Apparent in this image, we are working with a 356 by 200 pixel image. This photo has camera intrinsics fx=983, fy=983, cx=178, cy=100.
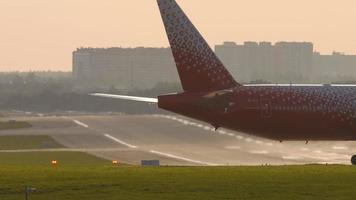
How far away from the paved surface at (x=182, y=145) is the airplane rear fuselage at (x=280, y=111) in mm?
18606

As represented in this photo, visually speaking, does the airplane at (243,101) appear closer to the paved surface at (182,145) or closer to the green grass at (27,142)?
the paved surface at (182,145)

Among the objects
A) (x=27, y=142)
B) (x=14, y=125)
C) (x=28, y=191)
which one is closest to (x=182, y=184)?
(x=28, y=191)

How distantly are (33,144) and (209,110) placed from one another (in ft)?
203

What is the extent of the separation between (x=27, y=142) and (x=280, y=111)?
66536mm

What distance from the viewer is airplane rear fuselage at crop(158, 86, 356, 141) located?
57094mm

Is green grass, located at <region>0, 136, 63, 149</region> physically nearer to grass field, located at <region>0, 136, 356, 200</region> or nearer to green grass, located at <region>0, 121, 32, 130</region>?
green grass, located at <region>0, 121, 32, 130</region>

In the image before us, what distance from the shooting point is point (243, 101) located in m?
57.4

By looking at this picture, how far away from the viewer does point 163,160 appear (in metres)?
85.4

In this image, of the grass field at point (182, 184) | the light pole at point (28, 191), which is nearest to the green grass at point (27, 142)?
the grass field at point (182, 184)

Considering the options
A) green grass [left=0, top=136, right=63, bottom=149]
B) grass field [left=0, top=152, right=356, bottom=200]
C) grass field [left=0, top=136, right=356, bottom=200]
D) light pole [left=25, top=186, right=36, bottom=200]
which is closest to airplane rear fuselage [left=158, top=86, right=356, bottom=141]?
grass field [left=0, top=136, right=356, bottom=200]

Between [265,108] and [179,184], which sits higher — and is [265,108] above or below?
above

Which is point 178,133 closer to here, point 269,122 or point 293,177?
point 269,122

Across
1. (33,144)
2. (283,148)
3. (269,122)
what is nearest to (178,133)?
(33,144)

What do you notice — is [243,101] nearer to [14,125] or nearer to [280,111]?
[280,111]
